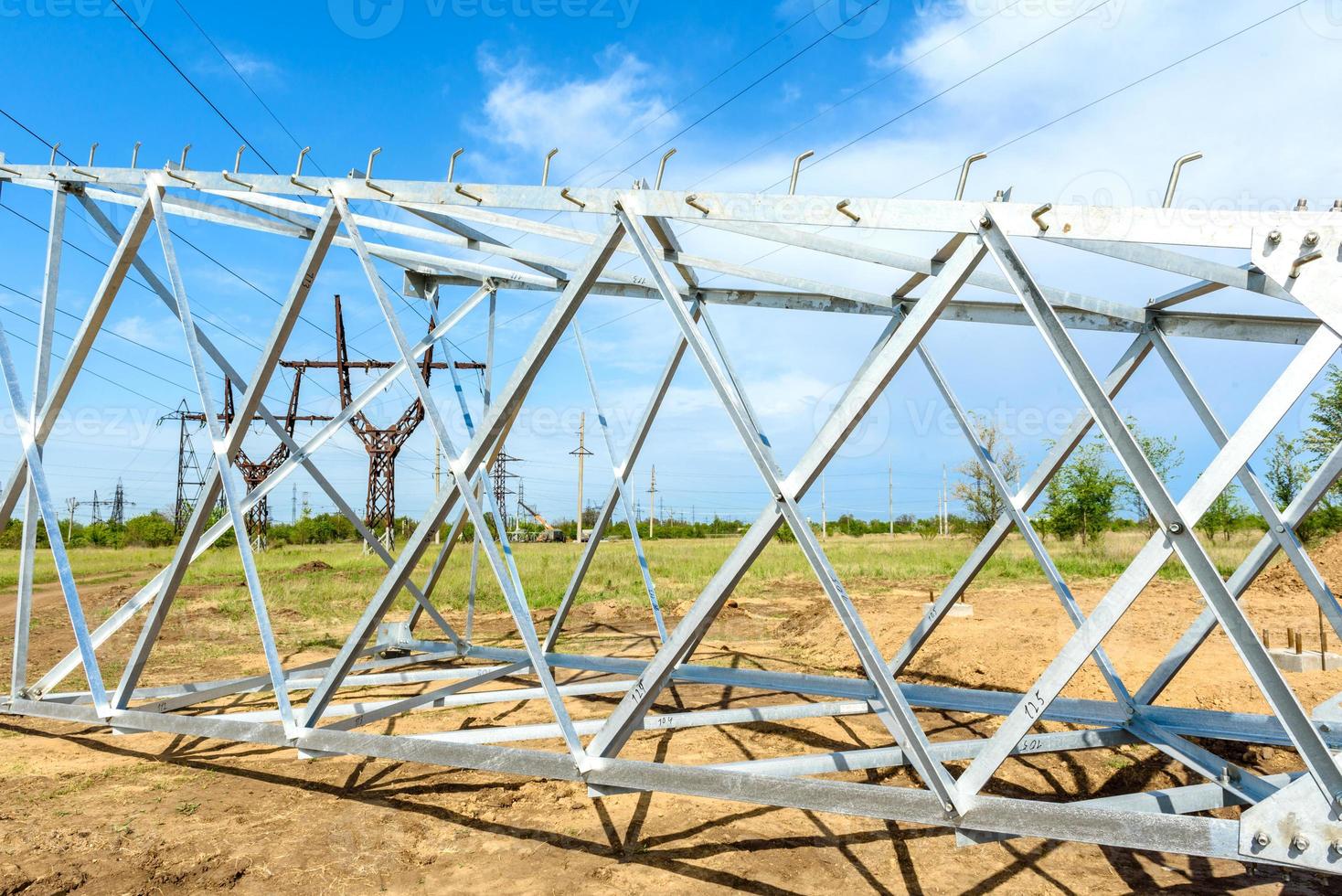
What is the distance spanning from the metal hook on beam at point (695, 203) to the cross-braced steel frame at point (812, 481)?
19mm

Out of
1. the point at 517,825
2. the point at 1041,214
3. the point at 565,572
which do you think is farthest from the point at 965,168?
the point at 565,572

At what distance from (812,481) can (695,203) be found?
6.34 ft

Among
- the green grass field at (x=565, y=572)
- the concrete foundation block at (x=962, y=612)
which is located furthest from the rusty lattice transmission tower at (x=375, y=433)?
the concrete foundation block at (x=962, y=612)

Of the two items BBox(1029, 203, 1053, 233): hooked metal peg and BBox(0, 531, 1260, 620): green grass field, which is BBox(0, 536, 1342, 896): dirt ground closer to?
BBox(1029, 203, 1053, 233): hooked metal peg

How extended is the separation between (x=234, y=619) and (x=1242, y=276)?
20.0 metres

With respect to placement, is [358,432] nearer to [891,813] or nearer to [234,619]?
[234,619]

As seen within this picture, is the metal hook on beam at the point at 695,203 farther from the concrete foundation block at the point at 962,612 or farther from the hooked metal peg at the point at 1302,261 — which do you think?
the concrete foundation block at the point at 962,612

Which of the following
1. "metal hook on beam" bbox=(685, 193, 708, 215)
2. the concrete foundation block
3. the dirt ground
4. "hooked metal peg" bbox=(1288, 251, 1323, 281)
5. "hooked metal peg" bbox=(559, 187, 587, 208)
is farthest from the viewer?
the concrete foundation block

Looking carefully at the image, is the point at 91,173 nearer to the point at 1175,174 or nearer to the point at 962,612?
the point at 1175,174

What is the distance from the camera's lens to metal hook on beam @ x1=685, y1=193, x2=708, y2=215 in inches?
197

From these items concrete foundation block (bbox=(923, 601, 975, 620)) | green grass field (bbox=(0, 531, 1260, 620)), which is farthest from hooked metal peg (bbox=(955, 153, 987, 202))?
green grass field (bbox=(0, 531, 1260, 620))

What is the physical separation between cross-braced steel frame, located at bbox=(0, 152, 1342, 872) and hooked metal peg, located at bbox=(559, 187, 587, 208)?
18mm

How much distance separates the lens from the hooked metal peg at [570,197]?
17.5 ft

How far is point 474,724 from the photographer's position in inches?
374
